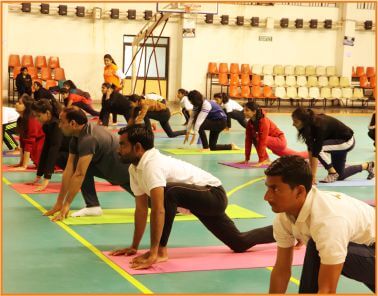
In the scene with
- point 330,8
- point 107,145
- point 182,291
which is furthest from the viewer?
point 330,8

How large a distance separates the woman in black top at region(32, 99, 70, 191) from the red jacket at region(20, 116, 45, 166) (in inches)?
19.5

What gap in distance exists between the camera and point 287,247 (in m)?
3.12

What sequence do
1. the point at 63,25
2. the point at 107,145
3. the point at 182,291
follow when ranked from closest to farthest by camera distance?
1. the point at 182,291
2. the point at 107,145
3. the point at 63,25

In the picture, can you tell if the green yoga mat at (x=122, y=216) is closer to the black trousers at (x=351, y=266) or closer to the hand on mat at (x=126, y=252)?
the hand on mat at (x=126, y=252)

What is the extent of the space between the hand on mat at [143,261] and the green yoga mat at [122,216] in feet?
4.53

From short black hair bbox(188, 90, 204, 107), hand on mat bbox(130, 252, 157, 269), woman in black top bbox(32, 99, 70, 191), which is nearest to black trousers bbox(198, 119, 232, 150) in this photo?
short black hair bbox(188, 90, 204, 107)

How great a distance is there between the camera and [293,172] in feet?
9.52

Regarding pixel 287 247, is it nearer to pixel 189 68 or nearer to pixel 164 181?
pixel 164 181

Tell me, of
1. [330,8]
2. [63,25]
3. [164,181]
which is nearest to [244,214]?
[164,181]

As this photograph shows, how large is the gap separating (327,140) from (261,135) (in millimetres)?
1296

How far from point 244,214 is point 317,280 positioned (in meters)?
3.43

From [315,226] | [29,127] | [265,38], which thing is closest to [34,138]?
[29,127]

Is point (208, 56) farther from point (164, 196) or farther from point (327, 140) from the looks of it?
point (164, 196)

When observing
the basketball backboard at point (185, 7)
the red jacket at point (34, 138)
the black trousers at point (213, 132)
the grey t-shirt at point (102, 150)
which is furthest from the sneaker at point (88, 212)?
the basketball backboard at point (185, 7)
